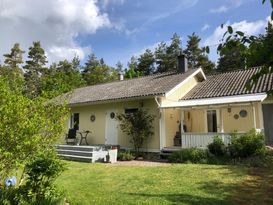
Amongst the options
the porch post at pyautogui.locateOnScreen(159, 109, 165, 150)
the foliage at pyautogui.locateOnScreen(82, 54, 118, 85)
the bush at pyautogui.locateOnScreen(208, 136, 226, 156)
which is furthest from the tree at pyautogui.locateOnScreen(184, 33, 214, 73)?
the bush at pyautogui.locateOnScreen(208, 136, 226, 156)

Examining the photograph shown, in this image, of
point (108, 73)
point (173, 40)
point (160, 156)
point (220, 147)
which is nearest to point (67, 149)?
point (160, 156)

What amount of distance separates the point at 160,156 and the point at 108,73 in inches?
1799

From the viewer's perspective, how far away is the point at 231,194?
7.71 metres

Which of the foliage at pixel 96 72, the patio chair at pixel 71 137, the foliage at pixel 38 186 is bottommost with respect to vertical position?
the foliage at pixel 38 186

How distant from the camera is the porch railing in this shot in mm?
14283

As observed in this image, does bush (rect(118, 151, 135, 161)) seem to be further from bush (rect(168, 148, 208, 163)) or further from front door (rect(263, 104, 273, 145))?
front door (rect(263, 104, 273, 145))

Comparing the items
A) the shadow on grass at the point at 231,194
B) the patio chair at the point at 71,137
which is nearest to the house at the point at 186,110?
the patio chair at the point at 71,137

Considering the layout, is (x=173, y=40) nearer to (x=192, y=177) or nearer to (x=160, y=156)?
(x=160, y=156)

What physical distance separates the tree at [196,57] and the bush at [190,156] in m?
40.7

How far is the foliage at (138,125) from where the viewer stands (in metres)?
16.5

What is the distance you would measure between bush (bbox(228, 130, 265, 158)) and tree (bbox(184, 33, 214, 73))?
41.1 metres

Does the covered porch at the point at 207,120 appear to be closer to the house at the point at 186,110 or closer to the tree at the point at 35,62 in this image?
the house at the point at 186,110

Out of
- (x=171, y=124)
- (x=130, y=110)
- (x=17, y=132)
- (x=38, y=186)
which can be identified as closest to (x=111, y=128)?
(x=130, y=110)

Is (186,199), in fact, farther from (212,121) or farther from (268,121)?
(268,121)
